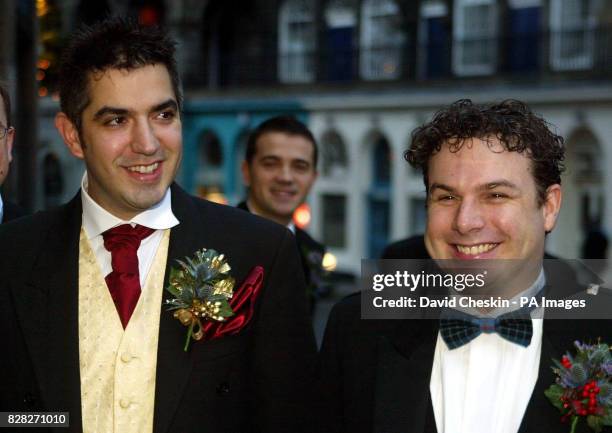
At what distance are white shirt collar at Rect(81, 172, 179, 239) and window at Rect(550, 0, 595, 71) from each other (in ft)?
58.7

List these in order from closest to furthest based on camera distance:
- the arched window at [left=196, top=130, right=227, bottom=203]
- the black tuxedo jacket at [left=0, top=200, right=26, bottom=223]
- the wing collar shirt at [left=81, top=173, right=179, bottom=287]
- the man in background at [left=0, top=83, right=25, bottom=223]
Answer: the wing collar shirt at [left=81, top=173, right=179, bottom=287], the man in background at [left=0, top=83, right=25, bottom=223], the black tuxedo jacket at [left=0, top=200, right=26, bottom=223], the arched window at [left=196, top=130, right=227, bottom=203]

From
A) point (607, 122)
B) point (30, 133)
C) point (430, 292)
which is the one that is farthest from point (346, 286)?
point (430, 292)

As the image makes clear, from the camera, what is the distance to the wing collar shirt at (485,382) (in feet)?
9.73

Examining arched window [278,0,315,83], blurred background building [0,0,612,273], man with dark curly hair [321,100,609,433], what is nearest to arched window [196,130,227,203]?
blurred background building [0,0,612,273]

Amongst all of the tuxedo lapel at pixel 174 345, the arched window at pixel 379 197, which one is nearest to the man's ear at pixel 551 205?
the tuxedo lapel at pixel 174 345

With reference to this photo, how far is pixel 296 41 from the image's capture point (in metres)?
25.5

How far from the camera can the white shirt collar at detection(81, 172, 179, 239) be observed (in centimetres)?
326

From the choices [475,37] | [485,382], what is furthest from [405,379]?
[475,37]

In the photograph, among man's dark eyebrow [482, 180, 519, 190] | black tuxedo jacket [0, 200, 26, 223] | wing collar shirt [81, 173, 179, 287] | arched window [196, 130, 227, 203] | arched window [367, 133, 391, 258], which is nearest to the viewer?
man's dark eyebrow [482, 180, 519, 190]

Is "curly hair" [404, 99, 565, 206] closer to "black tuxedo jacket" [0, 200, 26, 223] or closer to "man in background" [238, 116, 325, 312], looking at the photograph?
"black tuxedo jacket" [0, 200, 26, 223]

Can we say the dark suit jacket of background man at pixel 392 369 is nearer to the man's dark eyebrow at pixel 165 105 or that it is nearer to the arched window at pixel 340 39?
the man's dark eyebrow at pixel 165 105

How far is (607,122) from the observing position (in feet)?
62.1

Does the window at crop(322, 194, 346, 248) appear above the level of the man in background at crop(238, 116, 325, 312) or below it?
below

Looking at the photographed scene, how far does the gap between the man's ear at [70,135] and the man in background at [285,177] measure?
8.16ft
